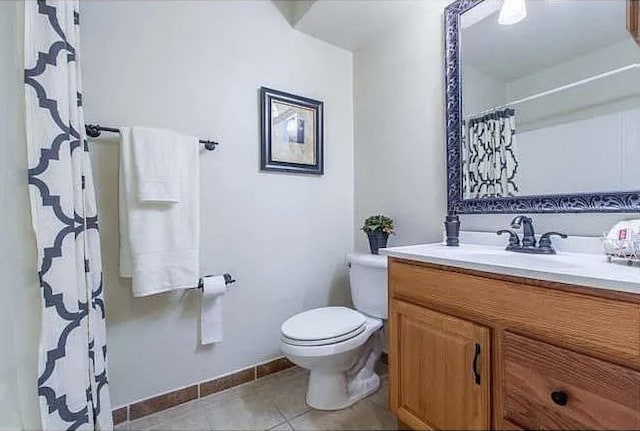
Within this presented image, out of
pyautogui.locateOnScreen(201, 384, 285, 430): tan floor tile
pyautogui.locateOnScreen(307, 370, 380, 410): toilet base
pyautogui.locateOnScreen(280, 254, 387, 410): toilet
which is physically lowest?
pyautogui.locateOnScreen(201, 384, 285, 430): tan floor tile

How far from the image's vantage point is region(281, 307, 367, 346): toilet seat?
3.96 feet

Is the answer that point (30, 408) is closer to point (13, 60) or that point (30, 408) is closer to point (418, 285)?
point (13, 60)

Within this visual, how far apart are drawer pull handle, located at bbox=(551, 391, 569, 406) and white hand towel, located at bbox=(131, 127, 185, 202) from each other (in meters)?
1.28

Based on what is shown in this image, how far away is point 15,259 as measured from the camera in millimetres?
893

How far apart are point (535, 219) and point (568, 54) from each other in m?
0.57

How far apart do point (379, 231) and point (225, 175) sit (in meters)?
0.82

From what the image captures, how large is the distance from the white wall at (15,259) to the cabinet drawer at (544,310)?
1.14 meters

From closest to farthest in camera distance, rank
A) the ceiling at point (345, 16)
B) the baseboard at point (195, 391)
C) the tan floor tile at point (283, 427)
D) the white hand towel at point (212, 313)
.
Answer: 1. the tan floor tile at point (283, 427)
2. the baseboard at point (195, 391)
3. the white hand towel at point (212, 313)
4. the ceiling at point (345, 16)

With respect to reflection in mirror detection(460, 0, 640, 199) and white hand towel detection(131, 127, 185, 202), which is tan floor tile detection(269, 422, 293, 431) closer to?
white hand towel detection(131, 127, 185, 202)

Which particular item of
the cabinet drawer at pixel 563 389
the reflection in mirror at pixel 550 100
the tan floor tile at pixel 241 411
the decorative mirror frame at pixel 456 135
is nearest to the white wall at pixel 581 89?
the reflection in mirror at pixel 550 100

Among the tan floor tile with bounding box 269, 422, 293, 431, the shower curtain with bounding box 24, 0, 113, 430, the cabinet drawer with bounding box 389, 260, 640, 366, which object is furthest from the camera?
the tan floor tile with bounding box 269, 422, 293, 431

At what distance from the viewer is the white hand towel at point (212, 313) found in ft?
4.60

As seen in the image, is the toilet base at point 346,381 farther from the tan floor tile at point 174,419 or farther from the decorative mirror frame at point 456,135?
the decorative mirror frame at point 456,135

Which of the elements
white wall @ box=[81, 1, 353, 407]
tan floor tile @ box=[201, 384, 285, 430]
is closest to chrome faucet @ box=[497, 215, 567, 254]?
white wall @ box=[81, 1, 353, 407]
